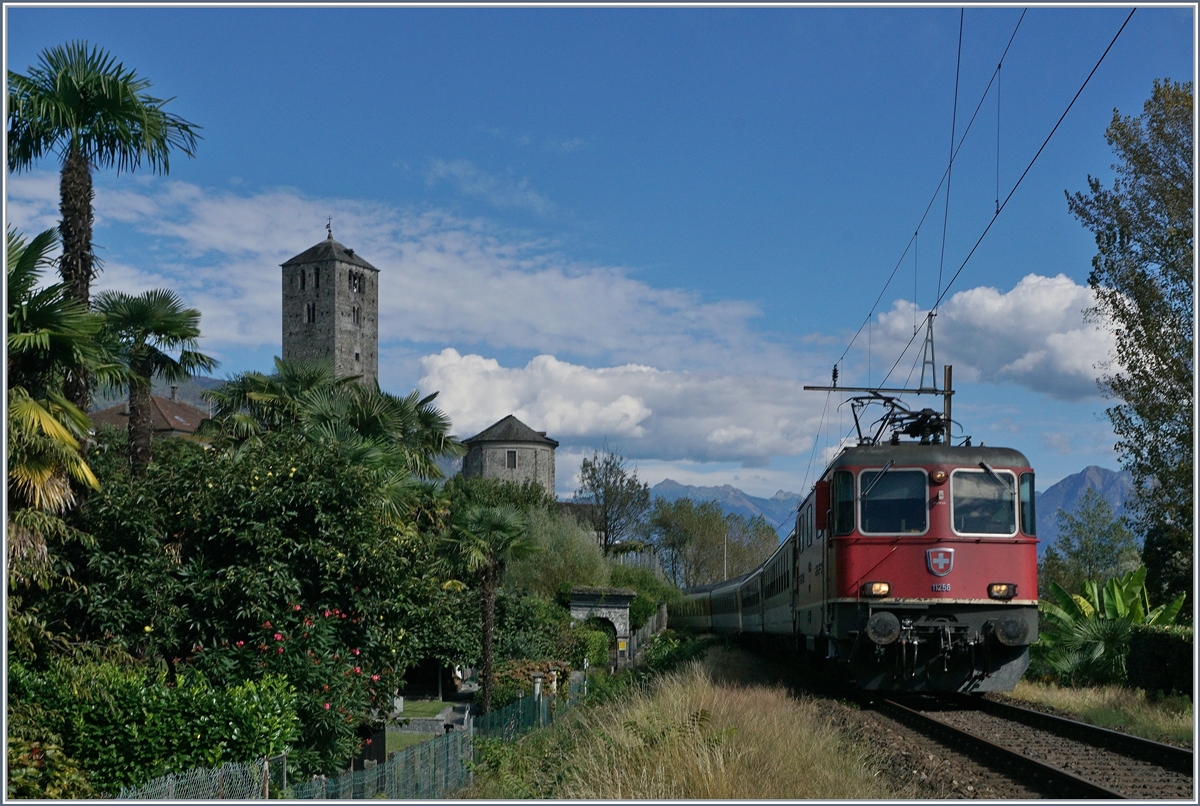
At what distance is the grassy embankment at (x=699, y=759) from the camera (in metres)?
8.98

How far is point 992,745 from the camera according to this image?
434 inches

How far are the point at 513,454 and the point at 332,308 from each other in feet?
89.0

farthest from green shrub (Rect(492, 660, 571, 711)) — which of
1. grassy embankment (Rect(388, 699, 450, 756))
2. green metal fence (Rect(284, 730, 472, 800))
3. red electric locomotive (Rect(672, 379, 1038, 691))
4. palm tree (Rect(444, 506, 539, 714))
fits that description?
red electric locomotive (Rect(672, 379, 1038, 691))

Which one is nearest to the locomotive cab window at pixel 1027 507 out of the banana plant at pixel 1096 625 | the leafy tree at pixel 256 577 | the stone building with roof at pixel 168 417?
the banana plant at pixel 1096 625

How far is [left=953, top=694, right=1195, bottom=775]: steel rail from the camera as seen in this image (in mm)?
10166

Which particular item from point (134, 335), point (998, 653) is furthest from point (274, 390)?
point (998, 653)

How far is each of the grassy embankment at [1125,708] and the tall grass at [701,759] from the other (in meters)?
3.84

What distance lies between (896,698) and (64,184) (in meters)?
15.3

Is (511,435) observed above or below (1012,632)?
above

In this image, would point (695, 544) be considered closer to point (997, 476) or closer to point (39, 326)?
point (997, 476)

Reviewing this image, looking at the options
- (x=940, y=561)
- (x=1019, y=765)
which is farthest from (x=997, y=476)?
(x=1019, y=765)

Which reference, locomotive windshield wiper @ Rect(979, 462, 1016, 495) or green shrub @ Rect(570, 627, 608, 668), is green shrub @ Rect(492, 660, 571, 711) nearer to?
green shrub @ Rect(570, 627, 608, 668)

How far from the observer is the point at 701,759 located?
934 cm

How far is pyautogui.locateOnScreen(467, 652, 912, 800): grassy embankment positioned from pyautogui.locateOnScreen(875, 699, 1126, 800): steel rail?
1338 mm
